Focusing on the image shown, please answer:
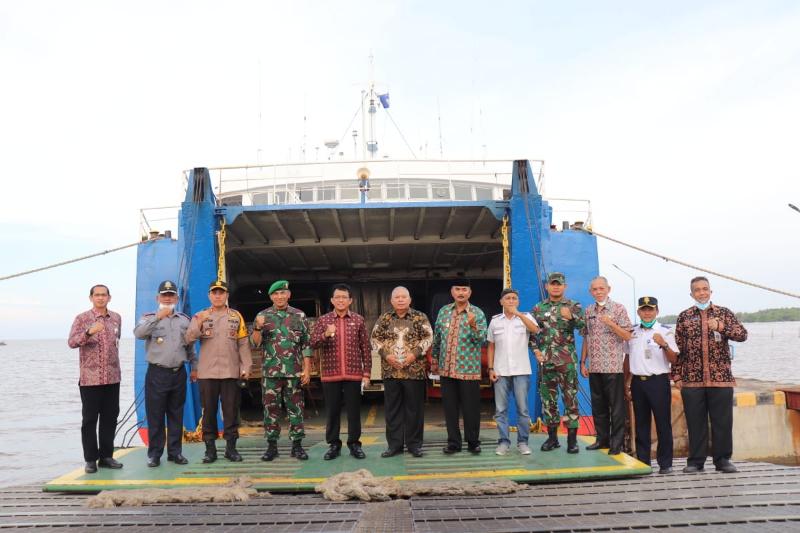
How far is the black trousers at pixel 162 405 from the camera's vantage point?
16.7ft

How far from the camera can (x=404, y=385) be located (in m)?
5.25

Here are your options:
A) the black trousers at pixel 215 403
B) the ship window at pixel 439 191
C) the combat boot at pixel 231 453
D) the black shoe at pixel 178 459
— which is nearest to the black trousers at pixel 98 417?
the black shoe at pixel 178 459

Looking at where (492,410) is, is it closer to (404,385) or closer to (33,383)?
(404,385)

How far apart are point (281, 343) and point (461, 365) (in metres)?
1.62

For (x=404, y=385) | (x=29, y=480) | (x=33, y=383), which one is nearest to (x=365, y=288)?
(x=29, y=480)

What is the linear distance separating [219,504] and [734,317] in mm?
4299

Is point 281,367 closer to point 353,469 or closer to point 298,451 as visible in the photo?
point 298,451

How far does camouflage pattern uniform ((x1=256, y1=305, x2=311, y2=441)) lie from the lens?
202 inches

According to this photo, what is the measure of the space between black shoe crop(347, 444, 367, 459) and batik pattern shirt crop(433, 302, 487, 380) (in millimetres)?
990

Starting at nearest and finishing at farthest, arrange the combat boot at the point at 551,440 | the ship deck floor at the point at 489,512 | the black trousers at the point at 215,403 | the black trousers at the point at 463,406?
1. the ship deck floor at the point at 489,512
2. the black trousers at the point at 215,403
3. the black trousers at the point at 463,406
4. the combat boot at the point at 551,440

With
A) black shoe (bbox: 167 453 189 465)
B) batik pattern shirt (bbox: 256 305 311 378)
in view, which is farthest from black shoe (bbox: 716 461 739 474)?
black shoe (bbox: 167 453 189 465)

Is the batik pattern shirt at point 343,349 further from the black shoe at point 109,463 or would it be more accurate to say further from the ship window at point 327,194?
the ship window at point 327,194

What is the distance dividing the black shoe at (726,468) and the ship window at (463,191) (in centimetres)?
673

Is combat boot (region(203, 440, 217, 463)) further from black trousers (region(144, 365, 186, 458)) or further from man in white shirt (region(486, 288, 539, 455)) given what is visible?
man in white shirt (region(486, 288, 539, 455))
